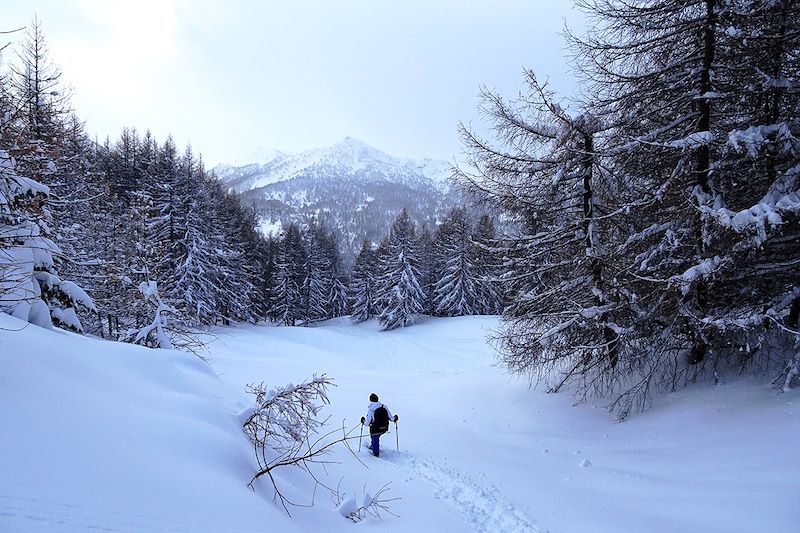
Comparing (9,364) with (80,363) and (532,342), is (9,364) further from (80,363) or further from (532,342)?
(532,342)

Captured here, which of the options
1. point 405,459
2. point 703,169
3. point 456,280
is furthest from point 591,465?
point 456,280

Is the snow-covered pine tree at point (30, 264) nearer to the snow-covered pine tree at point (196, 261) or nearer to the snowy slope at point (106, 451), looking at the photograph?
the snowy slope at point (106, 451)

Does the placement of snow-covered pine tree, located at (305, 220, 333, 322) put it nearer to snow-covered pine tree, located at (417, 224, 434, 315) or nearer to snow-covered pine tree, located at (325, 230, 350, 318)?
snow-covered pine tree, located at (325, 230, 350, 318)

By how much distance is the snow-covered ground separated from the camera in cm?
252

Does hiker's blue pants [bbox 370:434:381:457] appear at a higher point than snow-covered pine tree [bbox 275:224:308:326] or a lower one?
lower

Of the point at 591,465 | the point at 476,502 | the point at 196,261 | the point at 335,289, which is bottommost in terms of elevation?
the point at 476,502

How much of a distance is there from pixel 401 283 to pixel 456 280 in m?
5.88

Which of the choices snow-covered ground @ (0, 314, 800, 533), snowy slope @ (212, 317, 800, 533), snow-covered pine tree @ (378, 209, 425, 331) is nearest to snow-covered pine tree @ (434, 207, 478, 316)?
snow-covered pine tree @ (378, 209, 425, 331)

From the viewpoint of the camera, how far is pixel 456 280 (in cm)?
4081

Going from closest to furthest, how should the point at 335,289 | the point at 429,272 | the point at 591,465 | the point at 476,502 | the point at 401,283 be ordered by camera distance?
the point at 476,502, the point at 591,465, the point at 401,283, the point at 429,272, the point at 335,289

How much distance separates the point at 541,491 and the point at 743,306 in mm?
4779

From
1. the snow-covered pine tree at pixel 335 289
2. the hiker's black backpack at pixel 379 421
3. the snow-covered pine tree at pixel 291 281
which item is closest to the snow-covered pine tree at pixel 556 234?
the hiker's black backpack at pixel 379 421

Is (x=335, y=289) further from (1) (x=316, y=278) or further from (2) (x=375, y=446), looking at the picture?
(2) (x=375, y=446)

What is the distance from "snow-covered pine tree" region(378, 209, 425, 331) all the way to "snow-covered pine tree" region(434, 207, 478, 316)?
8.35ft
